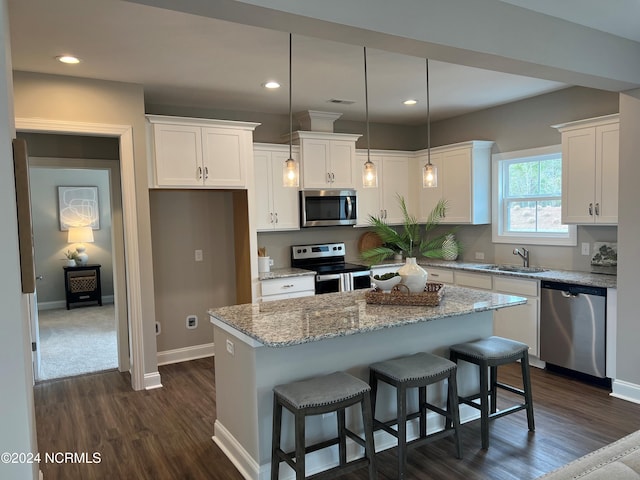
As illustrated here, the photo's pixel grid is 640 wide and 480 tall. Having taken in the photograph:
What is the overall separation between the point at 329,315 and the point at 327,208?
8.37 feet

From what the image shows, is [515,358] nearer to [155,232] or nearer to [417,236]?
[417,236]

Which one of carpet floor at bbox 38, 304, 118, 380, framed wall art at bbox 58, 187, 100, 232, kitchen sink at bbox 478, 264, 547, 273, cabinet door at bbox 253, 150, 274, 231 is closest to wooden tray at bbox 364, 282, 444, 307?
kitchen sink at bbox 478, 264, 547, 273

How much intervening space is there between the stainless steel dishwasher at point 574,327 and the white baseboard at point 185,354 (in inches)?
135

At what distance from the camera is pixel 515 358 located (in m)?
3.06

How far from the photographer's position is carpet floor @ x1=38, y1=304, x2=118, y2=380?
486 cm

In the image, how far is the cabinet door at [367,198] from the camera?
557 centimetres

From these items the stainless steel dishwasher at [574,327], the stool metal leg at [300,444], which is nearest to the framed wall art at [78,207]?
the stool metal leg at [300,444]

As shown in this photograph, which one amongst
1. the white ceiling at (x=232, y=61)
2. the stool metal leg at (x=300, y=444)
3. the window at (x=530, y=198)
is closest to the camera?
the stool metal leg at (x=300, y=444)

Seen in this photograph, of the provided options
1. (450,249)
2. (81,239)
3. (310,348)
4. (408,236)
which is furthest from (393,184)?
(81,239)

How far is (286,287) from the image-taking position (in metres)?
4.85

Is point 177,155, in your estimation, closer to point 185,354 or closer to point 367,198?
point 185,354

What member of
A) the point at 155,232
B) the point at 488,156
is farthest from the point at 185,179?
the point at 488,156

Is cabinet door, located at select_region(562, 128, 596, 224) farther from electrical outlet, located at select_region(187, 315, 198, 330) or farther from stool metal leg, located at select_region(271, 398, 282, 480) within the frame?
electrical outlet, located at select_region(187, 315, 198, 330)

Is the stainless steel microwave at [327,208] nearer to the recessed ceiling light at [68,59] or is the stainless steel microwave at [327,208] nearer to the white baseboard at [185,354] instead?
the white baseboard at [185,354]
